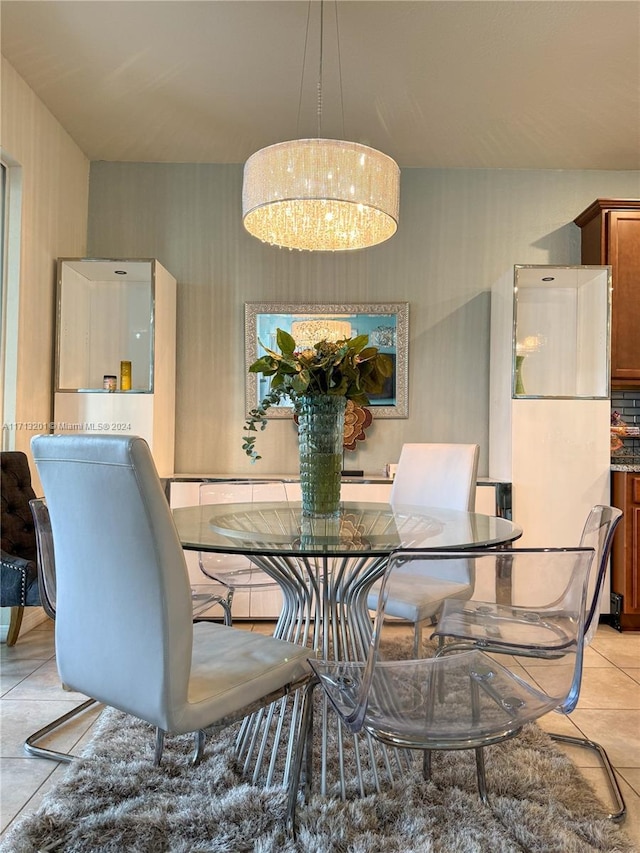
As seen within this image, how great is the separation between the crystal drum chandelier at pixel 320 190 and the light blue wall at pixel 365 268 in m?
1.57

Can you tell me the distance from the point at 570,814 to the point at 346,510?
1.11 m

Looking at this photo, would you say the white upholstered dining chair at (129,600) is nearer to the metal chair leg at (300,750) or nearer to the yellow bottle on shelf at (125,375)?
the metal chair leg at (300,750)

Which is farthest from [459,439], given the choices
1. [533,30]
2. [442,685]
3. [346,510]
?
[442,685]

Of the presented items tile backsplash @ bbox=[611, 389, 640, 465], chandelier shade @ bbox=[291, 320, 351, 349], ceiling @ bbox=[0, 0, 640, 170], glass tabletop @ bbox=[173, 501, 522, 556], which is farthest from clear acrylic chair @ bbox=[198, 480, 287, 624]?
tile backsplash @ bbox=[611, 389, 640, 465]

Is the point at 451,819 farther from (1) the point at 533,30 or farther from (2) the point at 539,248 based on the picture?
(2) the point at 539,248

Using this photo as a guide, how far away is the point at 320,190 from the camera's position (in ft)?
6.85

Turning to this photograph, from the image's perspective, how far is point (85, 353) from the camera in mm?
3791

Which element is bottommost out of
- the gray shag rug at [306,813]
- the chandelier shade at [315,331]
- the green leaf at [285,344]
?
the gray shag rug at [306,813]

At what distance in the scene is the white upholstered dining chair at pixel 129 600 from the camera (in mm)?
1235

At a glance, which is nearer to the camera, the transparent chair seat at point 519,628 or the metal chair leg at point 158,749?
the transparent chair seat at point 519,628

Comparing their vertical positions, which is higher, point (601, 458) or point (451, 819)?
point (601, 458)

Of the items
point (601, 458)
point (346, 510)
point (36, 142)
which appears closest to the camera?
point (346, 510)

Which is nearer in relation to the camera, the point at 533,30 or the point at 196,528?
the point at 196,528

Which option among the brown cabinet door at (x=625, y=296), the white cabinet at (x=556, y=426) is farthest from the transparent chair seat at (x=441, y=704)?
the brown cabinet door at (x=625, y=296)
